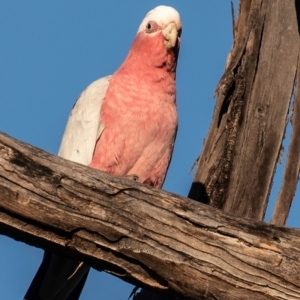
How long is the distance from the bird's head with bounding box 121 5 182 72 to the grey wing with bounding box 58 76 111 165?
35 cm

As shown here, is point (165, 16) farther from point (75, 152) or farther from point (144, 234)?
point (144, 234)

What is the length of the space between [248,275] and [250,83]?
1788 millimetres

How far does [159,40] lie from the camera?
223 inches

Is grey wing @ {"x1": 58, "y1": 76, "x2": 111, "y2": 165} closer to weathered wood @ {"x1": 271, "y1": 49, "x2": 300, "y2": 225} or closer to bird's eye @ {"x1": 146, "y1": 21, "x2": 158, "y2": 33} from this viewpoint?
bird's eye @ {"x1": 146, "y1": 21, "x2": 158, "y2": 33}

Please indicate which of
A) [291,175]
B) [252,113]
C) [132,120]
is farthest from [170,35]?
[291,175]

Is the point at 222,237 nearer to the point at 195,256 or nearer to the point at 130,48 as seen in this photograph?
the point at 195,256

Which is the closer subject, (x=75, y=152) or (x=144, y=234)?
(x=144, y=234)

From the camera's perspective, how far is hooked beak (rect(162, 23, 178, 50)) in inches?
220

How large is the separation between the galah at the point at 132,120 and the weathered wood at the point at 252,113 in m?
0.49

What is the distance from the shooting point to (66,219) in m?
3.45

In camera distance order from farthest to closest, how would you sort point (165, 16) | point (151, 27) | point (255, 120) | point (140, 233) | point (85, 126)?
point (151, 27) < point (165, 16) < point (85, 126) < point (255, 120) < point (140, 233)

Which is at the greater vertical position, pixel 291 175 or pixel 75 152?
pixel 291 175

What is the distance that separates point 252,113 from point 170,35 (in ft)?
3.62

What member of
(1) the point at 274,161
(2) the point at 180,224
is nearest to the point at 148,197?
(2) the point at 180,224
